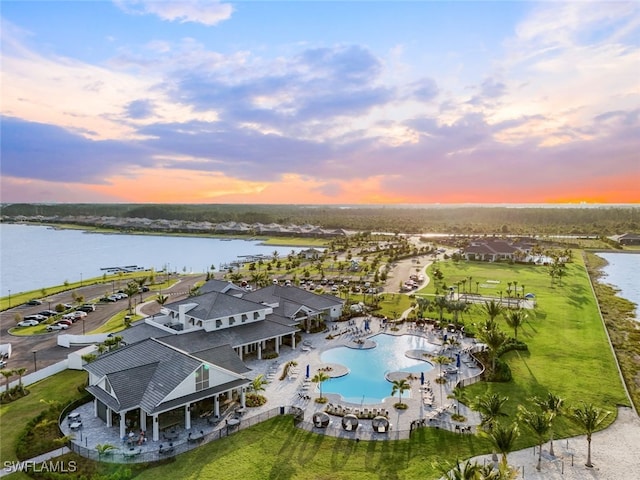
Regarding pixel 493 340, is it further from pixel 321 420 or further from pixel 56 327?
pixel 56 327

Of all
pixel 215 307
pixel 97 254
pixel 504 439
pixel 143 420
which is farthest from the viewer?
pixel 97 254

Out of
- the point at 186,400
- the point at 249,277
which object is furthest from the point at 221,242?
the point at 186,400

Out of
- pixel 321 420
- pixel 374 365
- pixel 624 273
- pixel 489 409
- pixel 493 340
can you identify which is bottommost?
pixel 374 365

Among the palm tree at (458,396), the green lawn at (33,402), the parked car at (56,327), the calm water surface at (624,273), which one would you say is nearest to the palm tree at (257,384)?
the green lawn at (33,402)

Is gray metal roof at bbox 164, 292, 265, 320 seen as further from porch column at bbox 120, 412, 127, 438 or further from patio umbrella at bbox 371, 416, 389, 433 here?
patio umbrella at bbox 371, 416, 389, 433

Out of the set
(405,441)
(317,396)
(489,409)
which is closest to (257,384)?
(317,396)

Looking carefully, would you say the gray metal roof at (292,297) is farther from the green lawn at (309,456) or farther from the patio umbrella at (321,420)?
the green lawn at (309,456)
